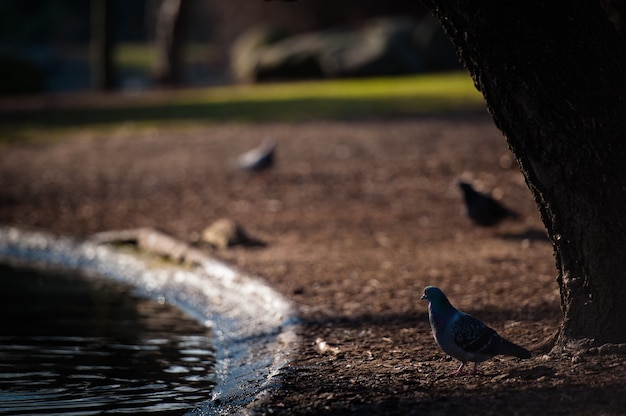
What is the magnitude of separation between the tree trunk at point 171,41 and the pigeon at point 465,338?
25814mm

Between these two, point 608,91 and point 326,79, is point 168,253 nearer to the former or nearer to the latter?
point 608,91

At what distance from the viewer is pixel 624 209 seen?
546cm

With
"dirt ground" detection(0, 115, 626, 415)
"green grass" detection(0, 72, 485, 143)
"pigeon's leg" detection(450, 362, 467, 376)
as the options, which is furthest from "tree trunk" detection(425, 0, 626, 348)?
"green grass" detection(0, 72, 485, 143)

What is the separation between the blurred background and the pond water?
20.2 meters

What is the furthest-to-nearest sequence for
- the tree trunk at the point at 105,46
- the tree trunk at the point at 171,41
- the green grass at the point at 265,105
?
the tree trunk at the point at 171,41, the tree trunk at the point at 105,46, the green grass at the point at 265,105

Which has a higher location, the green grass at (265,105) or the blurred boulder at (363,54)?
the blurred boulder at (363,54)

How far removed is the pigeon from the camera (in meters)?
5.59

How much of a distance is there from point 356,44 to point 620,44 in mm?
24409

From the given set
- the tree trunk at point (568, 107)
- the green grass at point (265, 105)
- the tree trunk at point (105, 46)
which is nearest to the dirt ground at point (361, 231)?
the tree trunk at point (568, 107)

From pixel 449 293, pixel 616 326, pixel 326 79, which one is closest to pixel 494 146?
pixel 449 293

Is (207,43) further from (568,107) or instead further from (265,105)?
(568,107)

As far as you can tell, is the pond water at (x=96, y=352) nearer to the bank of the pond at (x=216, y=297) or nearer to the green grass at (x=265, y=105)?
the bank of the pond at (x=216, y=297)

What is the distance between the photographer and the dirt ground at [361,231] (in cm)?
548

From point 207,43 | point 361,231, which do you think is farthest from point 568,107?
point 207,43
